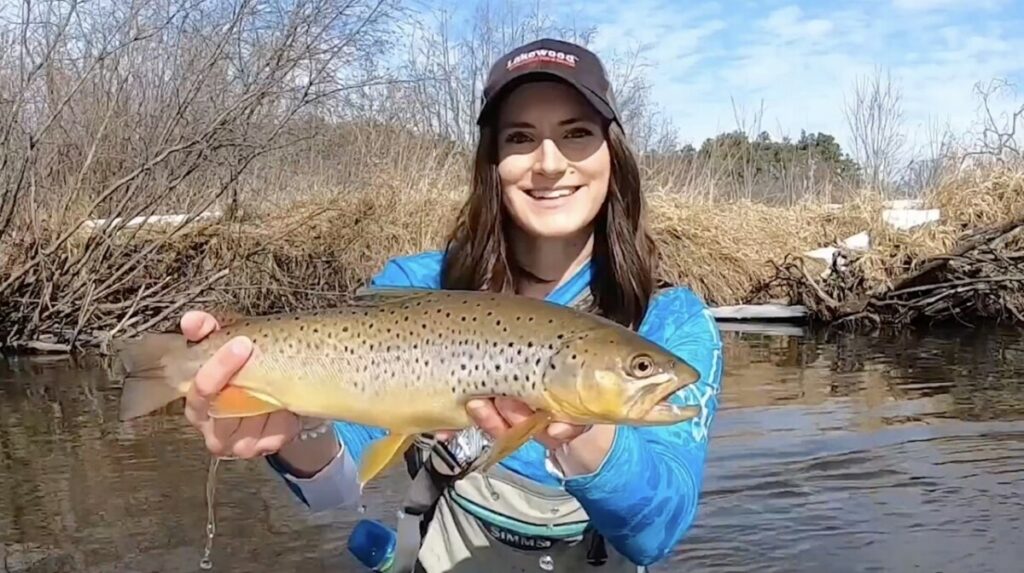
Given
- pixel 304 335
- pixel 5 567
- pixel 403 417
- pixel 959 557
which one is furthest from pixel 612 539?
pixel 5 567

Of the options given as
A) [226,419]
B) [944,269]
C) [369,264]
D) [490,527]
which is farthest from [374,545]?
[944,269]

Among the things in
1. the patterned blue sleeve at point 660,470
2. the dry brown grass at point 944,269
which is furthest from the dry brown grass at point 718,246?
the patterned blue sleeve at point 660,470

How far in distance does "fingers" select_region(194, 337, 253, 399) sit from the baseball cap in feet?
2.87

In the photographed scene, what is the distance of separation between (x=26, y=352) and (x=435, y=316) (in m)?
12.4

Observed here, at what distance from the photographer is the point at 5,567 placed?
230 inches

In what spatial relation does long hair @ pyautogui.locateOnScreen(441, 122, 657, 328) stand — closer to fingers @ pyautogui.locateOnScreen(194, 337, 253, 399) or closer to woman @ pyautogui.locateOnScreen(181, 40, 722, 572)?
woman @ pyautogui.locateOnScreen(181, 40, 722, 572)

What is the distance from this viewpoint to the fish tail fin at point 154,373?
228 centimetres

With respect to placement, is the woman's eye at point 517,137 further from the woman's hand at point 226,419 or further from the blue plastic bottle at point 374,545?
the blue plastic bottle at point 374,545

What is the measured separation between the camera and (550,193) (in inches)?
106

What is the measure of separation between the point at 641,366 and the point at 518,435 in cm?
26

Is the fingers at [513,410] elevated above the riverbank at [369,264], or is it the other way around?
the fingers at [513,410]

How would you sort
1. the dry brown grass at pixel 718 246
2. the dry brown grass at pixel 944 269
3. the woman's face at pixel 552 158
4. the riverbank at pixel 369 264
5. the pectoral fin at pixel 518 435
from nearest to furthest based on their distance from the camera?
the pectoral fin at pixel 518 435, the woman's face at pixel 552 158, the riverbank at pixel 369 264, the dry brown grass at pixel 944 269, the dry brown grass at pixel 718 246

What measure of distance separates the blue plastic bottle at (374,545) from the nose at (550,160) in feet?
3.32

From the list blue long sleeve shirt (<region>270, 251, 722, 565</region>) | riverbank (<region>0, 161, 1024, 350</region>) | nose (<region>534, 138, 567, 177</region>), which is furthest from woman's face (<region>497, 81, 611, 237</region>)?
riverbank (<region>0, 161, 1024, 350</region>)
